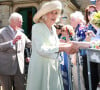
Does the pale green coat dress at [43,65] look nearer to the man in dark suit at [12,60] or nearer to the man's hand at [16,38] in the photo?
the man's hand at [16,38]

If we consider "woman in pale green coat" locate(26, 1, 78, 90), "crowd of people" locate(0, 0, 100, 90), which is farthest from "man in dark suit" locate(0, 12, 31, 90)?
"woman in pale green coat" locate(26, 1, 78, 90)

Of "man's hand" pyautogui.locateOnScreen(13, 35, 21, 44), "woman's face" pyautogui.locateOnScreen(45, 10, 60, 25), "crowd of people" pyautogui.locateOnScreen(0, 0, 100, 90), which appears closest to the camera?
"crowd of people" pyautogui.locateOnScreen(0, 0, 100, 90)

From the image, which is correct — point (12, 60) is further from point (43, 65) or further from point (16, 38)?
point (43, 65)

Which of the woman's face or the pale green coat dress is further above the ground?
the woman's face

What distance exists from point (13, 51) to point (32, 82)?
4.89 ft

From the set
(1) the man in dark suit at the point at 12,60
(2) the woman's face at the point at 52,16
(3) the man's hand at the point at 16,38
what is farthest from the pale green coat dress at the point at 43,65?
(1) the man in dark suit at the point at 12,60

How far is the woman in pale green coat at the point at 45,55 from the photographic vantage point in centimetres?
325

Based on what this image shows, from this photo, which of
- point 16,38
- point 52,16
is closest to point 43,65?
point 52,16

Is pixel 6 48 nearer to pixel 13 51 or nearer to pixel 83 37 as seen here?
pixel 13 51

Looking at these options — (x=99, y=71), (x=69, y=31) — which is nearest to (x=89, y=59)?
(x=99, y=71)

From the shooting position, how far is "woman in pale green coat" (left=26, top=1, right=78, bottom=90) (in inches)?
128

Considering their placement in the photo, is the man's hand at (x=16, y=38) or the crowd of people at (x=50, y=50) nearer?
the crowd of people at (x=50, y=50)

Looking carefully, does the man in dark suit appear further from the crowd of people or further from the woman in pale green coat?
the woman in pale green coat

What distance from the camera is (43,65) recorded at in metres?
3.34
